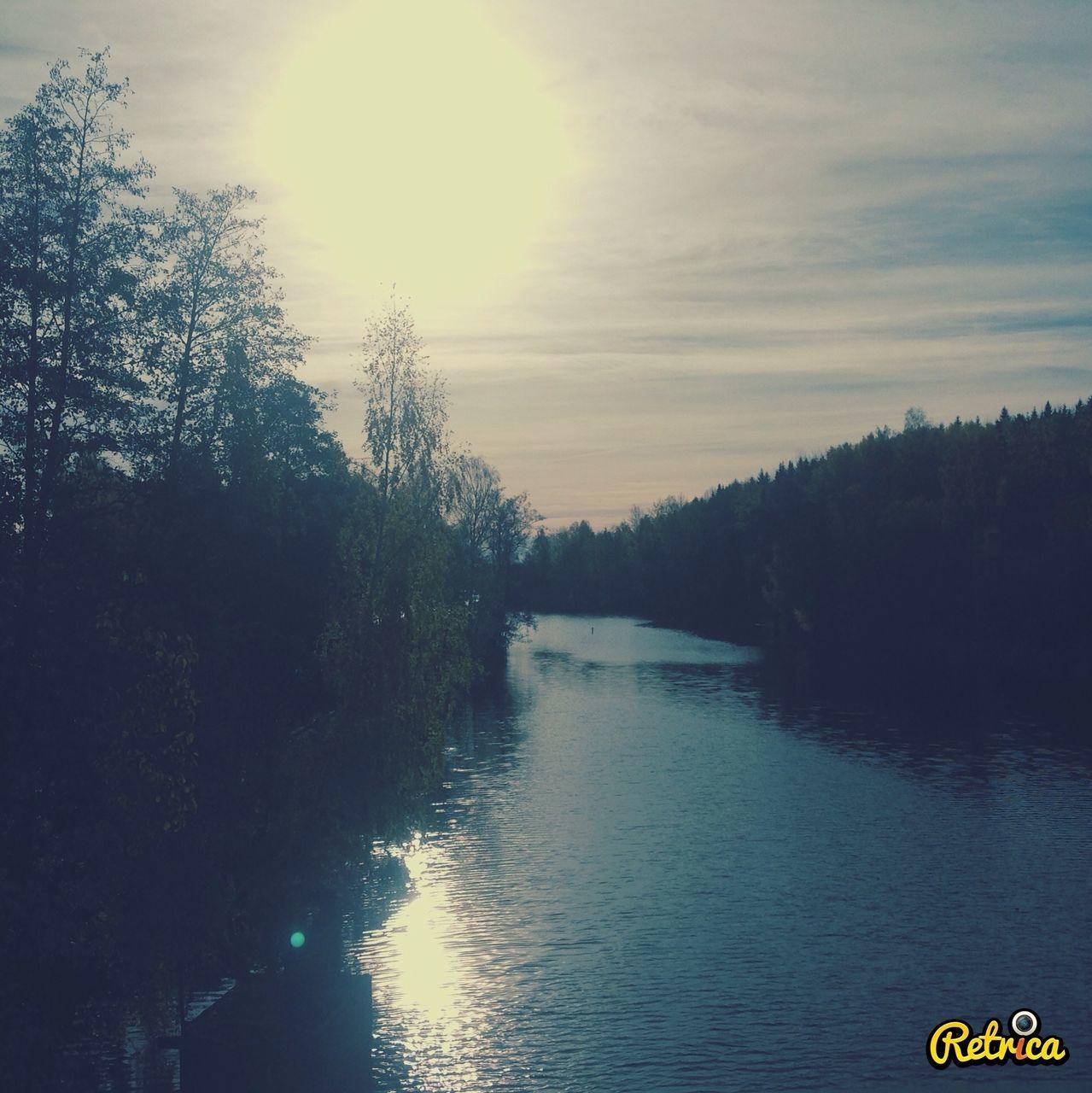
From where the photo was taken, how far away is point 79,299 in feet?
73.7

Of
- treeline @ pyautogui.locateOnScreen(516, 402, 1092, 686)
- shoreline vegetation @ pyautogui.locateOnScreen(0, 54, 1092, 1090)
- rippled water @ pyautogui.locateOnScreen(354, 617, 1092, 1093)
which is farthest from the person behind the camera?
treeline @ pyautogui.locateOnScreen(516, 402, 1092, 686)

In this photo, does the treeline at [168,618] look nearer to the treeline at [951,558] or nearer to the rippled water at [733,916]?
the rippled water at [733,916]

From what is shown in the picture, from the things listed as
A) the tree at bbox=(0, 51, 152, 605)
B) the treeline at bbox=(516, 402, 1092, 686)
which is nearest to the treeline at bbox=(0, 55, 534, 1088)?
the tree at bbox=(0, 51, 152, 605)

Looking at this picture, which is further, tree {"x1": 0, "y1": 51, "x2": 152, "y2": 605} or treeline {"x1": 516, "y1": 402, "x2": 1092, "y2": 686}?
treeline {"x1": 516, "y1": 402, "x2": 1092, "y2": 686}

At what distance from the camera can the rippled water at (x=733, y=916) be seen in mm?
28203

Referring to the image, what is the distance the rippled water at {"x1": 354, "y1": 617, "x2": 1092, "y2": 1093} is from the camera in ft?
92.5

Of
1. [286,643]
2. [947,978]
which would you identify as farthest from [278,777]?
[947,978]

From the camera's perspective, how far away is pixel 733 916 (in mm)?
37656

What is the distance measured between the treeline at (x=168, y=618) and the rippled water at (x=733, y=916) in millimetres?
6795

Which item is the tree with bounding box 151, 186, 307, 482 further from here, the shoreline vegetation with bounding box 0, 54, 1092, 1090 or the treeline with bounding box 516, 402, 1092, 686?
the treeline with bounding box 516, 402, 1092, 686

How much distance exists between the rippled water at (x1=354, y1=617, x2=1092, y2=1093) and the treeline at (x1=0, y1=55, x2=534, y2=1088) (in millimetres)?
6795

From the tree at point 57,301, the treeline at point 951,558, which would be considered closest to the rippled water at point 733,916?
the tree at point 57,301

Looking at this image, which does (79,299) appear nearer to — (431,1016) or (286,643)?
(286,643)

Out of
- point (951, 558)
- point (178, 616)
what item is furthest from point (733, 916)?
point (951, 558)
